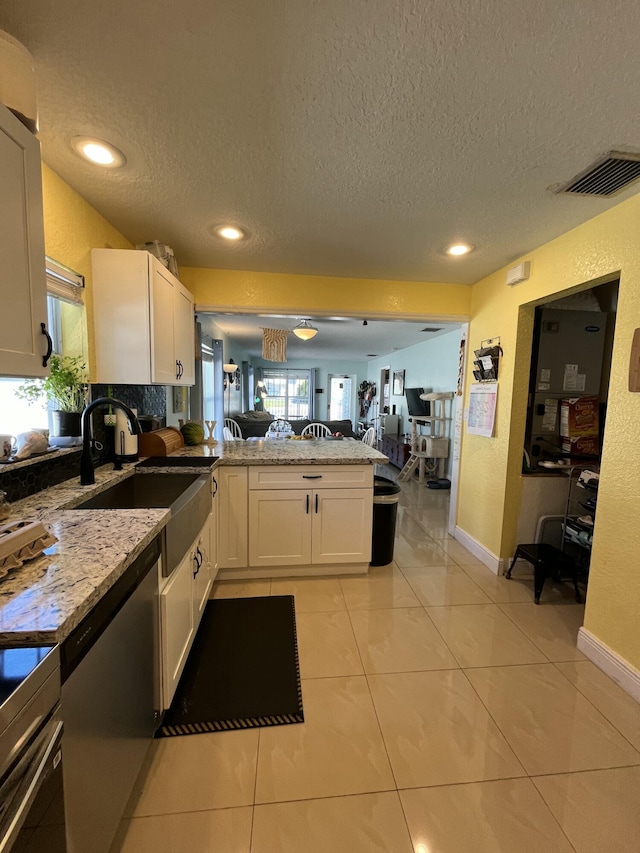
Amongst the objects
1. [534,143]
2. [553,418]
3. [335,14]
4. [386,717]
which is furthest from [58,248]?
[553,418]

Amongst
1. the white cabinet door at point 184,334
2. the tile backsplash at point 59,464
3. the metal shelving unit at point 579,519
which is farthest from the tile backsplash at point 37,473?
the metal shelving unit at point 579,519

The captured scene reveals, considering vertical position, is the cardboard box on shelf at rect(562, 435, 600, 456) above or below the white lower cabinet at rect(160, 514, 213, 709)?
above

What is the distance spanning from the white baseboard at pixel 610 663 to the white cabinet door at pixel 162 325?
9.40 feet

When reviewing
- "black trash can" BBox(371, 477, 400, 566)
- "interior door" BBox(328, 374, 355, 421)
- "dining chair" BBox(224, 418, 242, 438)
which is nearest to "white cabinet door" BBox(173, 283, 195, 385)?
"black trash can" BBox(371, 477, 400, 566)

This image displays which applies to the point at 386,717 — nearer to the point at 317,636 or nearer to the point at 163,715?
the point at 317,636

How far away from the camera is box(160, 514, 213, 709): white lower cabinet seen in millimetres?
1370

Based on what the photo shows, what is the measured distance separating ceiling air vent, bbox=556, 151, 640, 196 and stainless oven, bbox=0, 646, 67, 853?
7.97 feet

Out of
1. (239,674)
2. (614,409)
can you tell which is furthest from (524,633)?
(239,674)

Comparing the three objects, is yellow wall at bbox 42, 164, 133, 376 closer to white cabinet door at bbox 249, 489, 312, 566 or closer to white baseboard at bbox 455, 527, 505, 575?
white cabinet door at bbox 249, 489, 312, 566

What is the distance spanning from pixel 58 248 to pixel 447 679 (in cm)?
286

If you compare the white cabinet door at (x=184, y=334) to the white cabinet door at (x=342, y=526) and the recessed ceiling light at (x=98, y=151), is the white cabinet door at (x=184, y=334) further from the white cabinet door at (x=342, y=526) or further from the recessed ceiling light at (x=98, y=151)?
the white cabinet door at (x=342, y=526)

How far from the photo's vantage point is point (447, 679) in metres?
1.73

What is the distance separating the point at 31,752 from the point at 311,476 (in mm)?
1960

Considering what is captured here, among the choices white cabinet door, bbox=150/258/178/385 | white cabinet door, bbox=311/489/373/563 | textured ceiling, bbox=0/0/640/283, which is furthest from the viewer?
white cabinet door, bbox=311/489/373/563
